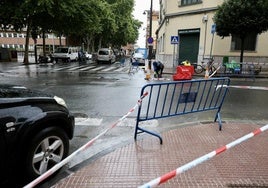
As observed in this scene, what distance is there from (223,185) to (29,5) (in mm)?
21706

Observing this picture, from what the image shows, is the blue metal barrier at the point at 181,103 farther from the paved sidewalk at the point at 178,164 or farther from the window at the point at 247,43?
the window at the point at 247,43

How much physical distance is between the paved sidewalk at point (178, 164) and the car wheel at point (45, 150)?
31 cm

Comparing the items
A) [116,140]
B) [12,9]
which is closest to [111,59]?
[12,9]

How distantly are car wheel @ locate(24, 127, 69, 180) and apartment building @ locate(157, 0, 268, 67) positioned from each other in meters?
18.6

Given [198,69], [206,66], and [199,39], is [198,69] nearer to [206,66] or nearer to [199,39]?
[206,66]

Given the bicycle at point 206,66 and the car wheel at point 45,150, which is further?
the bicycle at point 206,66

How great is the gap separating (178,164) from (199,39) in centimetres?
2118

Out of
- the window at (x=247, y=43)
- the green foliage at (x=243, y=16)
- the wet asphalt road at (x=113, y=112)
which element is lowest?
the wet asphalt road at (x=113, y=112)

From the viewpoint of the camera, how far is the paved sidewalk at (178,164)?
3627mm

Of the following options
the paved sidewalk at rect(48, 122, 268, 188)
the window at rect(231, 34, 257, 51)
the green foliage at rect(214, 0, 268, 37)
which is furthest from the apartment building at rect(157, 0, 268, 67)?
the paved sidewalk at rect(48, 122, 268, 188)

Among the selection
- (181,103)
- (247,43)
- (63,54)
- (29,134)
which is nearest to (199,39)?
(247,43)

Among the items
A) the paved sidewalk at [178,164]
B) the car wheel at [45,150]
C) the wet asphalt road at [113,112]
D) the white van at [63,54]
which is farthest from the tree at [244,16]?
the white van at [63,54]

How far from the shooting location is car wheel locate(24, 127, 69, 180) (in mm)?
3512

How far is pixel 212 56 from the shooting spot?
2280 cm
